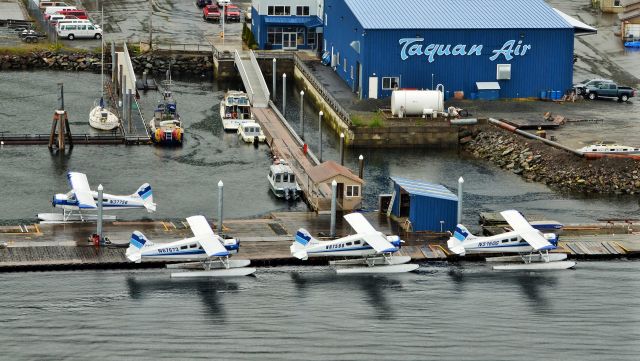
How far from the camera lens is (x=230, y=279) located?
8056 cm

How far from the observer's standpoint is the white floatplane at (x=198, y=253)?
80.1 metres

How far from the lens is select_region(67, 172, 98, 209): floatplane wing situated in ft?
287

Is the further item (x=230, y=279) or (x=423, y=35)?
(x=423, y=35)

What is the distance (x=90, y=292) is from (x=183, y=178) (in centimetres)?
2426

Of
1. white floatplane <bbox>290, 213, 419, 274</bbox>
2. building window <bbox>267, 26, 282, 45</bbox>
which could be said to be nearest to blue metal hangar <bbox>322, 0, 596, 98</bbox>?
building window <bbox>267, 26, 282, 45</bbox>

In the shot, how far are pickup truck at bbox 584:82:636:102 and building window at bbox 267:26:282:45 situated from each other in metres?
30.9

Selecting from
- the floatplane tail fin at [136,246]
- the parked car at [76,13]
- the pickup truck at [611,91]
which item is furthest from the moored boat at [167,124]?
the pickup truck at [611,91]

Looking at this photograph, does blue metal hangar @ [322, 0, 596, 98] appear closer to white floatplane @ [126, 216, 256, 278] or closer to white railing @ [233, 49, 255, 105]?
white railing @ [233, 49, 255, 105]

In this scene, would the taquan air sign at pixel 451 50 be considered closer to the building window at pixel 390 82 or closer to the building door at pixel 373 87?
the building window at pixel 390 82

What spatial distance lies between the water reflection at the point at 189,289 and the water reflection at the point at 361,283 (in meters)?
3.64

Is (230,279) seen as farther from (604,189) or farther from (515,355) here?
(604,189)

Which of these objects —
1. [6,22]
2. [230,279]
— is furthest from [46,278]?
[6,22]

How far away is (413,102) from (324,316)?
1538 inches

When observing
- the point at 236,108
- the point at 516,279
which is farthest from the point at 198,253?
the point at 236,108
